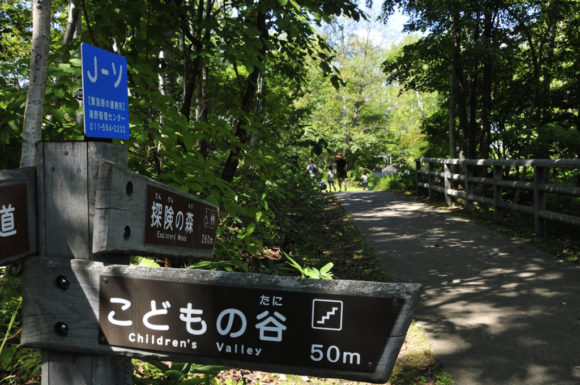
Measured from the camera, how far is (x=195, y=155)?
3.33m

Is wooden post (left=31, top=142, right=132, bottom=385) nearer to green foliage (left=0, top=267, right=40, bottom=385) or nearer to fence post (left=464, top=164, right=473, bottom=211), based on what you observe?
green foliage (left=0, top=267, right=40, bottom=385)

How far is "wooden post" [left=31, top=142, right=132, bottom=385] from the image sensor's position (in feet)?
4.16

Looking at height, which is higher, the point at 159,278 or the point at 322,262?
the point at 159,278

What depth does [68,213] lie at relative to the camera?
1274 millimetres

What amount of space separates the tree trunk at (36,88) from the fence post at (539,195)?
24.4 feet

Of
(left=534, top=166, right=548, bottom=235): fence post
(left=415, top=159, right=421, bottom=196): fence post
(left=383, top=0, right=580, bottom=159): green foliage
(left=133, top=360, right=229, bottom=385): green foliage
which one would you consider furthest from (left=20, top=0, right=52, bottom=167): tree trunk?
(left=415, top=159, right=421, bottom=196): fence post

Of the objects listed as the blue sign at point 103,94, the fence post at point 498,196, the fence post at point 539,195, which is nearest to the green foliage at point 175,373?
the blue sign at point 103,94

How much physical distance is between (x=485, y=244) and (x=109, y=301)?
23.2ft

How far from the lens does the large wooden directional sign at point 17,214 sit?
1188 millimetres

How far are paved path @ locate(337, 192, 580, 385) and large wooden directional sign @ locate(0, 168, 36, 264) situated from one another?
3097 millimetres

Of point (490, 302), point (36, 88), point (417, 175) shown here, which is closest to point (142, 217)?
point (36, 88)

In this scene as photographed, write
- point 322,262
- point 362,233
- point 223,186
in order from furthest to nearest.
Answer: point 362,233 < point 322,262 < point 223,186

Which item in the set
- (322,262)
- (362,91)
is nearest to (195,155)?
(322,262)

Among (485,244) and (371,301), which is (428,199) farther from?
(371,301)
